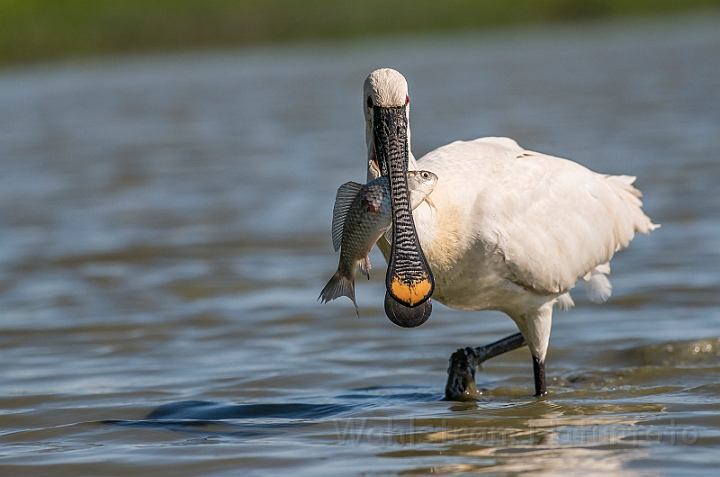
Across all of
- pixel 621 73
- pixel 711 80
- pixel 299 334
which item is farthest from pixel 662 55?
pixel 299 334

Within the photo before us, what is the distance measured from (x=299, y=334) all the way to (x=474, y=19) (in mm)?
48262

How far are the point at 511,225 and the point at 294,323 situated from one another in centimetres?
338

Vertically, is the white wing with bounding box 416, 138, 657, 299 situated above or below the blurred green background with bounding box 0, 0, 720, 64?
below

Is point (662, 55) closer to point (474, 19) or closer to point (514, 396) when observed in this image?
point (474, 19)

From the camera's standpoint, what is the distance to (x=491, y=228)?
7613 millimetres

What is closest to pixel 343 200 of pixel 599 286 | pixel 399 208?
pixel 399 208

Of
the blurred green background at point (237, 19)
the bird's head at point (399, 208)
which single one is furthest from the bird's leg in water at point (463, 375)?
the blurred green background at point (237, 19)

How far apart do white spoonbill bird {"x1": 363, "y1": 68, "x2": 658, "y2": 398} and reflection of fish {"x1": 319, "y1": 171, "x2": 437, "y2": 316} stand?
3.9 inches

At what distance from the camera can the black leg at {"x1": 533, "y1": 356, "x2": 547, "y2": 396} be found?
828 cm

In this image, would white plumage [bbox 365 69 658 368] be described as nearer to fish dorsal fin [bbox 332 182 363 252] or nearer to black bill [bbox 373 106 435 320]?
fish dorsal fin [bbox 332 182 363 252]

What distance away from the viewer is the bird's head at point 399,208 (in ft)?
21.4

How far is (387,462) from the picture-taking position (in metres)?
6.55

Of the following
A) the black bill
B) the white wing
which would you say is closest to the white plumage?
the white wing

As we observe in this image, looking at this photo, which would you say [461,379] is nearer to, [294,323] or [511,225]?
[511,225]
